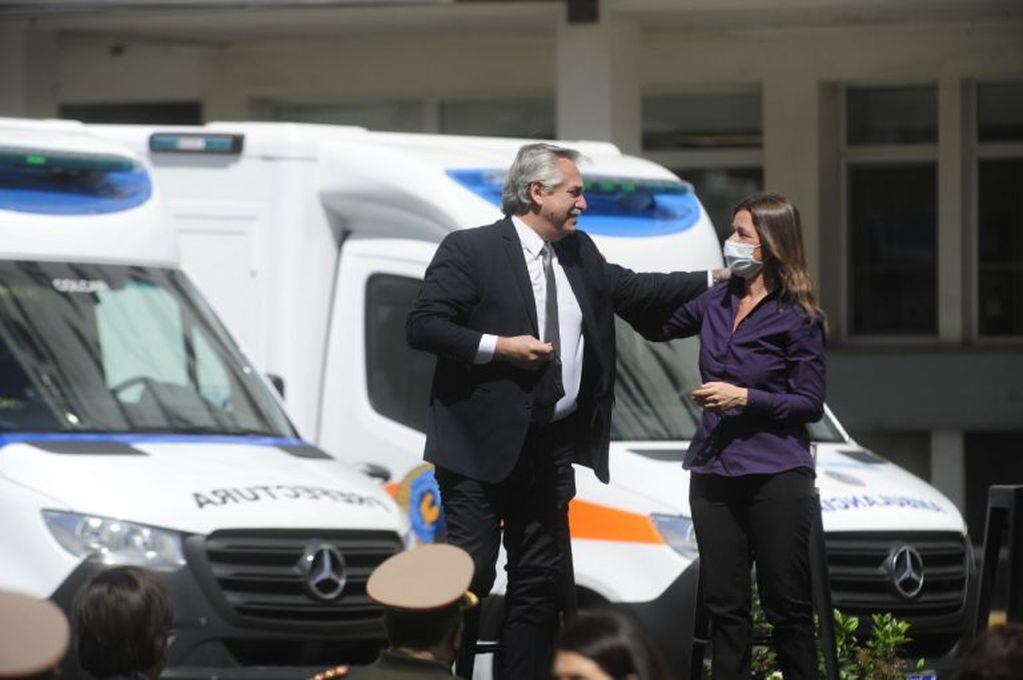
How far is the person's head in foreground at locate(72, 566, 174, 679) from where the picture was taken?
5438 mm

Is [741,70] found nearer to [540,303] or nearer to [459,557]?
[540,303]

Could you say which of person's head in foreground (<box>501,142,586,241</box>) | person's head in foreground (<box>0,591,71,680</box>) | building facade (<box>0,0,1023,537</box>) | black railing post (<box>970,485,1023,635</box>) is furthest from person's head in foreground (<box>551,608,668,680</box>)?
building facade (<box>0,0,1023,537</box>)

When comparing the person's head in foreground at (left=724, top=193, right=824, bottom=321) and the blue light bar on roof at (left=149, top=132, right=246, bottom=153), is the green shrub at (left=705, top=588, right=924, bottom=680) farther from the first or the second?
the blue light bar on roof at (left=149, top=132, right=246, bottom=153)

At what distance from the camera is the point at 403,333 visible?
1003 cm

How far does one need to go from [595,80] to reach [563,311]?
26.3 ft

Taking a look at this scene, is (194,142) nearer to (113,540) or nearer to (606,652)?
(113,540)

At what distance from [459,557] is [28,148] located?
4970 millimetres

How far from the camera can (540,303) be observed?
273 inches

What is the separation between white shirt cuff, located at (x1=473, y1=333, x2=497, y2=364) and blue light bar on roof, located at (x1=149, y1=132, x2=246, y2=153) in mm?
3983

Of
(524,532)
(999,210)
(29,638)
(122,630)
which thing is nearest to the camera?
(29,638)

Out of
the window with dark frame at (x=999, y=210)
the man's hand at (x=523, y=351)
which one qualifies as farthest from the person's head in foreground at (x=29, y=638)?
the window with dark frame at (x=999, y=210)

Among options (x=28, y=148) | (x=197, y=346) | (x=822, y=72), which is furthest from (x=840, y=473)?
(x=822, y=72)

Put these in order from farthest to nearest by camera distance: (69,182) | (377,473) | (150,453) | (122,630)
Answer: (377,473), (69,182), (150,453), (122,630)

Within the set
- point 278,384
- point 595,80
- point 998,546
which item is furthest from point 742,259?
point 595,80
